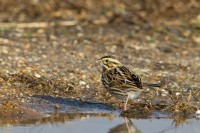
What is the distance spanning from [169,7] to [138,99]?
215 inches

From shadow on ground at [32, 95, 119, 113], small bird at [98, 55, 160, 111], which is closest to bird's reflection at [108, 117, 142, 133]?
small bird at [98, 55, 160, 111]

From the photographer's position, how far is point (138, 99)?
9.86m

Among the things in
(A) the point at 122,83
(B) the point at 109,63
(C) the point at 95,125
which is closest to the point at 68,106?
(A) the point at 122,83

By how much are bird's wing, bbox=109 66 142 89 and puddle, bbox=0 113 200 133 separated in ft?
1.56

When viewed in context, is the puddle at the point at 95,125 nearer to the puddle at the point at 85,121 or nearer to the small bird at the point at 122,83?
the puddle at the point at 85,121

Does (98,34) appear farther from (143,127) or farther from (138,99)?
(143,127)

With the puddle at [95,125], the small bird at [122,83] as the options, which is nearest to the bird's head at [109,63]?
the small bird at [122,83]

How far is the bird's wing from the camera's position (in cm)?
904

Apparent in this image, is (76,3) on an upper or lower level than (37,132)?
upper

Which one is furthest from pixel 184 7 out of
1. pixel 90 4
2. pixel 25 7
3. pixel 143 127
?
pixel 143 127

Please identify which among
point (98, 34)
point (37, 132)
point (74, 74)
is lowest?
point (37, 132)

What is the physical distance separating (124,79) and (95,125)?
113 cm

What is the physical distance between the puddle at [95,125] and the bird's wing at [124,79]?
0.48 m

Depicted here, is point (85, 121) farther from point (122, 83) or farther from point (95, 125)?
point (122, 83)
